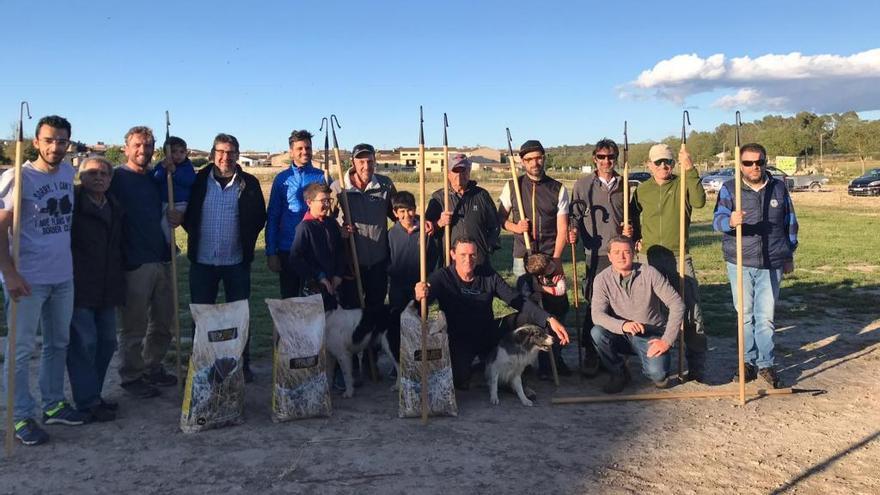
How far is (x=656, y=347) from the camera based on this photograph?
582cm

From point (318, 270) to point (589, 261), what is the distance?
2610 millimetres

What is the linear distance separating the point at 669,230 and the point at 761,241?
77 cm

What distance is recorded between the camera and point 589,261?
6.61m

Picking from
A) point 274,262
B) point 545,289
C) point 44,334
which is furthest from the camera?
point 545,289

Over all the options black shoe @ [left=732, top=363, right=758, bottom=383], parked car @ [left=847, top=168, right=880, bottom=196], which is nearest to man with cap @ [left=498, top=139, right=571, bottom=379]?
black shoe @ [left=732, top=363, right=758, bottom=383]

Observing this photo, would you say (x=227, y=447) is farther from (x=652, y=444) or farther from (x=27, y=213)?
(x=652, y=444)

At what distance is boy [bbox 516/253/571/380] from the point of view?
6234mm

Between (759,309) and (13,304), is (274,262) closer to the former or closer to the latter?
(13,304)

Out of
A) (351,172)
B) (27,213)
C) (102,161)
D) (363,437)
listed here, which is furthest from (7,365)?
(351,172)

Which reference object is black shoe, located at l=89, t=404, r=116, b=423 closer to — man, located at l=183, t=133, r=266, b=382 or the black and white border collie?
man, located at l=183, t=133, r=266, b=382

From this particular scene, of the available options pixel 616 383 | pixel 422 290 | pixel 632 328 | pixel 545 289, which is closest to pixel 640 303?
pixel 632 328

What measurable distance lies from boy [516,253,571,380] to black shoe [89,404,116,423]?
3487mm

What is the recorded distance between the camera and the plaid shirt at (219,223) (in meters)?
5.76

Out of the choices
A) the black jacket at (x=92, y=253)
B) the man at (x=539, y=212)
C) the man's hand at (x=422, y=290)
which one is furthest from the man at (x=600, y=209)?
the black jacket at (x=92, y=253)
